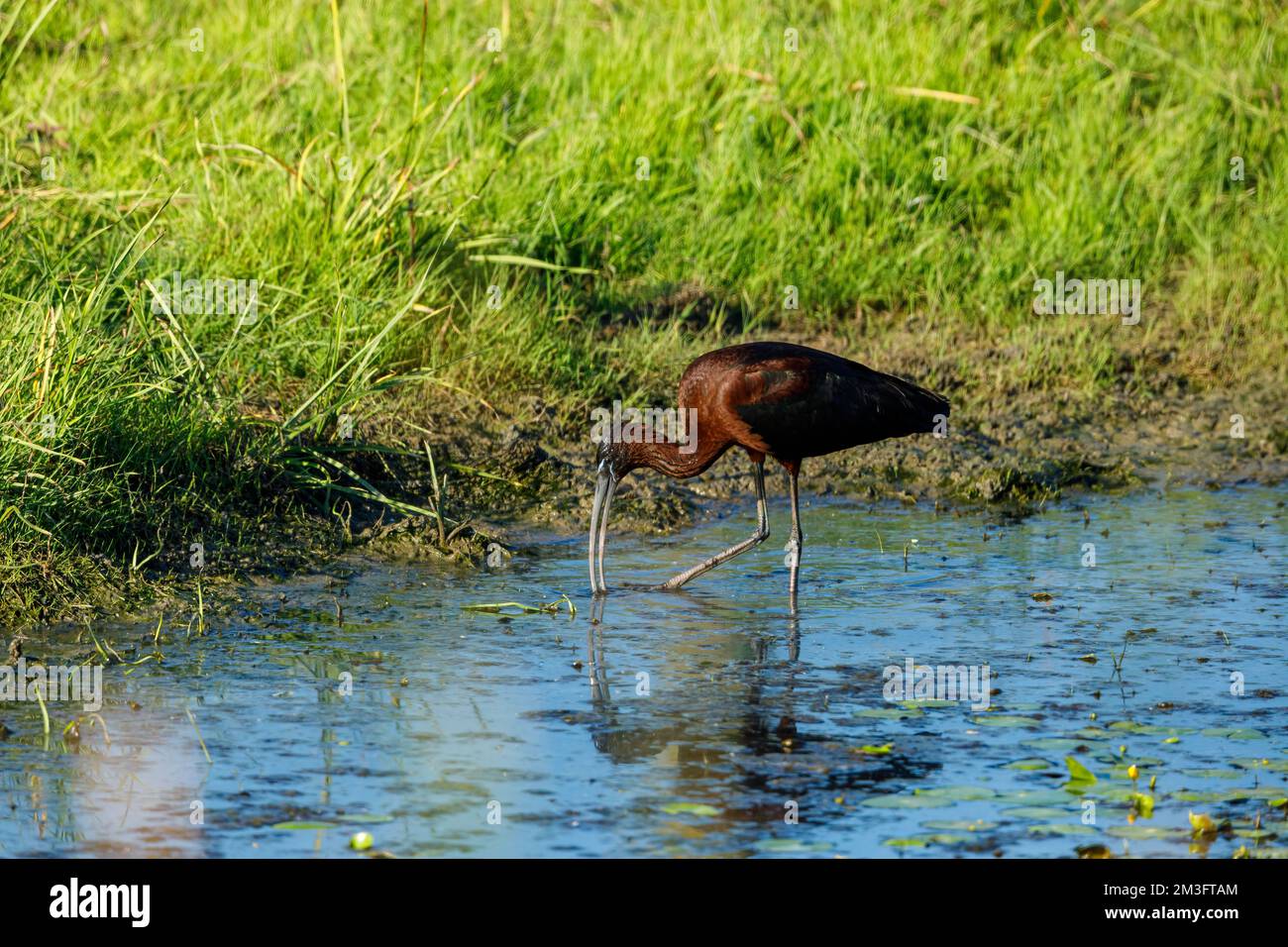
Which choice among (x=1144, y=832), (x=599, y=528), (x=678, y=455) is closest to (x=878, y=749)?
(x=1144, y=832)

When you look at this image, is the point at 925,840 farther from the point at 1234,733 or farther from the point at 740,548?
the point at 740,548

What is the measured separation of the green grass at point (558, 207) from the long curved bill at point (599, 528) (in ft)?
3.00

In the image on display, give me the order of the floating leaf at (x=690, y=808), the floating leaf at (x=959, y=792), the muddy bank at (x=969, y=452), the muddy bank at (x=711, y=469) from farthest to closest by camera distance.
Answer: the muddy bank at (x=969, y=452), the muddy bank at (x=711, y=469), the floating leaf at (x=959, y=792), the floating leaf at (x=690, y=808)

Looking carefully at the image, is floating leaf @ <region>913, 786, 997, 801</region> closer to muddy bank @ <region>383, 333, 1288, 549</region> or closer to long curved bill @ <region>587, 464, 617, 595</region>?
long curved bill @ <region>587, 464, 617, 595</region>

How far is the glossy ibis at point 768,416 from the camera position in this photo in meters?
7.02

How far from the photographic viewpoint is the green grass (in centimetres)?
730

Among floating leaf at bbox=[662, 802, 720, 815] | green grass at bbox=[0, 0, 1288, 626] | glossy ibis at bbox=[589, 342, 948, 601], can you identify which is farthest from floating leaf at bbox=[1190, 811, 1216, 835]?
green grass at bbox=[0, 0, 1288, 626]

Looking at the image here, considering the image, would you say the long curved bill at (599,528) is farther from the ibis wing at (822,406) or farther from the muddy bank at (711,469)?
the ibis wing at (822,406)

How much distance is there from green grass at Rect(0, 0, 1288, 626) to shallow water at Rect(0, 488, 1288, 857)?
1.04m

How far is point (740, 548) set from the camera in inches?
286

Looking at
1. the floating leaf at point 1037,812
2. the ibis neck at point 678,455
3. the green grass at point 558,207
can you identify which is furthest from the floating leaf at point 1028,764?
the green grass at point 558,207

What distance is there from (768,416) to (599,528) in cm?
79
